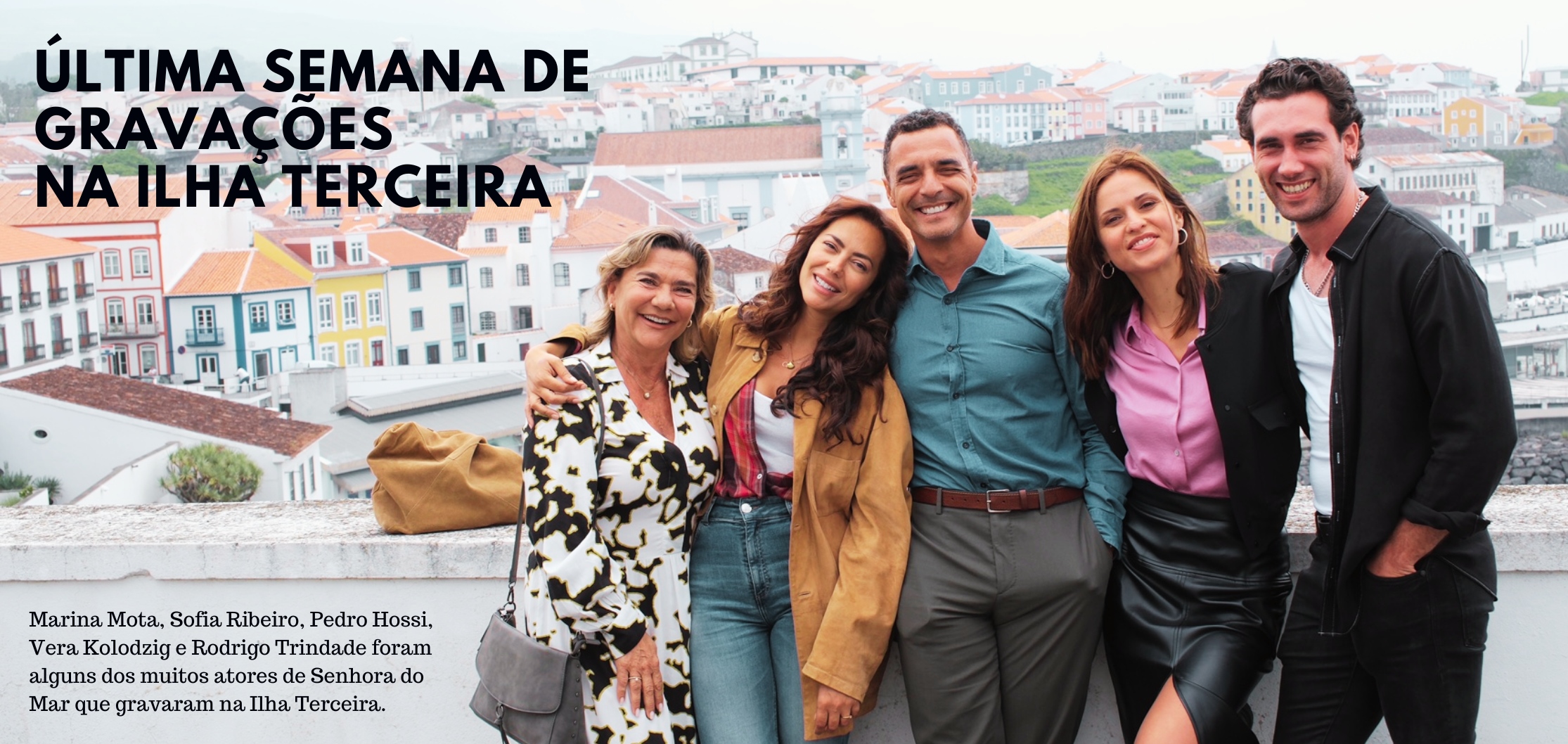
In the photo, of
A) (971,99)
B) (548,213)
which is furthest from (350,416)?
(971,99)

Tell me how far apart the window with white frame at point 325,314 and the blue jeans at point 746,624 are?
35290 millimetres

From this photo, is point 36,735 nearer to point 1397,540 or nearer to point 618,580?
point 618,580

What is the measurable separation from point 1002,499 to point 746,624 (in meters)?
0.30

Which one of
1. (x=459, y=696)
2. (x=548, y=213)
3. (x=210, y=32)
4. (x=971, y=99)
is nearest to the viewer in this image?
(x=459, y=696)

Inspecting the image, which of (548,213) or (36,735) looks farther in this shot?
(548,213)

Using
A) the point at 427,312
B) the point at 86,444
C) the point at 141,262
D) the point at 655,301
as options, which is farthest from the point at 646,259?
the point at 141,262

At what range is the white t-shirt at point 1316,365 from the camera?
1270mm

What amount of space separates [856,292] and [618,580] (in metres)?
0.39

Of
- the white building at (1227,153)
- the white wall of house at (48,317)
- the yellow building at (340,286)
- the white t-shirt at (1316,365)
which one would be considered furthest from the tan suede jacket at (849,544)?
the white building at (1227,153)

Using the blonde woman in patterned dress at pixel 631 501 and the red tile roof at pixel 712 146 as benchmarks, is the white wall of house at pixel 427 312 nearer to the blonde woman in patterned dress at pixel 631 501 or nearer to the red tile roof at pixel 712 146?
the red tile roof at pixel 712 146

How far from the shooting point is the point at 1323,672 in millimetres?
1291

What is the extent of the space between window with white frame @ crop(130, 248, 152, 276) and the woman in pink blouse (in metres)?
38.3

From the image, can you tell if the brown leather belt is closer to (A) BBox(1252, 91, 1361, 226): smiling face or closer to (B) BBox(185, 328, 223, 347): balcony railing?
(A) BBox(1252, 91, 1361, 226): smiling face

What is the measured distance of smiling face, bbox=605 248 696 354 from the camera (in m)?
1.41
